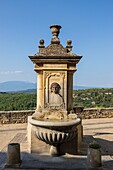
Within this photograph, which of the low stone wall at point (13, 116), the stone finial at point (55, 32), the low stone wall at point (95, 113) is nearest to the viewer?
the stone finial at point (55, 32)

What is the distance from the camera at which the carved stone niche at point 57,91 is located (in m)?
6.61

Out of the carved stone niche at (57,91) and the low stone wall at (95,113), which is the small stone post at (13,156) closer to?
the carved stone niche at (57,91)

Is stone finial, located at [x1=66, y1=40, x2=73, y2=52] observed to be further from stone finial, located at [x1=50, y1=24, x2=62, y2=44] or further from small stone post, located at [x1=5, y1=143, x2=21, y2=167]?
small stone post, located at [x1=5, y1=143, x2=21, y2=167]

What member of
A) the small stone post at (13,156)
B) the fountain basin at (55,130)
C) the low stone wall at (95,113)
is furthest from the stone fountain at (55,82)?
the low stone wall at (95,113)

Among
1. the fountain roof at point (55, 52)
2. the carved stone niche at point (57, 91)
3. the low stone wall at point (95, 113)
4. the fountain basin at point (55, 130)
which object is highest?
the fountain roof at point (55, 52)

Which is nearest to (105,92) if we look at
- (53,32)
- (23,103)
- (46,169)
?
(23,103)

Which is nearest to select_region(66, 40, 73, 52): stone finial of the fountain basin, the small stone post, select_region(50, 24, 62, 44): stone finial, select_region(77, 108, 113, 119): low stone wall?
select_region(50, 24, 62, 44): stone finial

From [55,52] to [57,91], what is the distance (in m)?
1.19

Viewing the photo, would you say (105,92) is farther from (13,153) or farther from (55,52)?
(13,153)

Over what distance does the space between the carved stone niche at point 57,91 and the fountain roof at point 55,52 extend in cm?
43

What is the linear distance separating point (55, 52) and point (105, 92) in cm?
1752

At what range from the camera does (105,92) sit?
23266 mm

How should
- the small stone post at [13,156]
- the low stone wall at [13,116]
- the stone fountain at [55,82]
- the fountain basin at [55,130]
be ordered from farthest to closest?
1. the low stone wall at [13,116]
2. the stone fountain at [55,82]
3. the fountain basin at [55,130]
4. the small stone post at [13,156]

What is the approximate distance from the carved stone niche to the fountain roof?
43 centimetres
